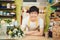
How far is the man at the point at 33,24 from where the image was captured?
4.01 meters

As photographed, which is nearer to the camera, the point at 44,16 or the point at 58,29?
the point at 58,29

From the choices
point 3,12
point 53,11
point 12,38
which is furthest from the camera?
point 3,12

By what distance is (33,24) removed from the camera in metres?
4.02

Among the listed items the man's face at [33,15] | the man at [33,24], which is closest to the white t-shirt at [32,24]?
the man at [33,24]

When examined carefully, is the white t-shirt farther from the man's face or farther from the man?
the man's face

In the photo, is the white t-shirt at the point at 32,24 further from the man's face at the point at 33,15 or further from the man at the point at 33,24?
the man's face at the point at 33,15

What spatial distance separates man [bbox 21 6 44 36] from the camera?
401cm

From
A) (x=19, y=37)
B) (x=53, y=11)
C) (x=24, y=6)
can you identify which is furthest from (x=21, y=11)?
(x=19, y=37)

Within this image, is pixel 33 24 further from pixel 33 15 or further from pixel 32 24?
pixel 33 15

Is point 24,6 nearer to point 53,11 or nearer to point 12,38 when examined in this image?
point 53,11

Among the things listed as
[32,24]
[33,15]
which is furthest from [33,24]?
[33,15]

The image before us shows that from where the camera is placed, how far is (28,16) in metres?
4.05

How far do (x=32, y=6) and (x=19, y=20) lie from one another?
576mm

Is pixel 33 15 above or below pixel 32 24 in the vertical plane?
above
